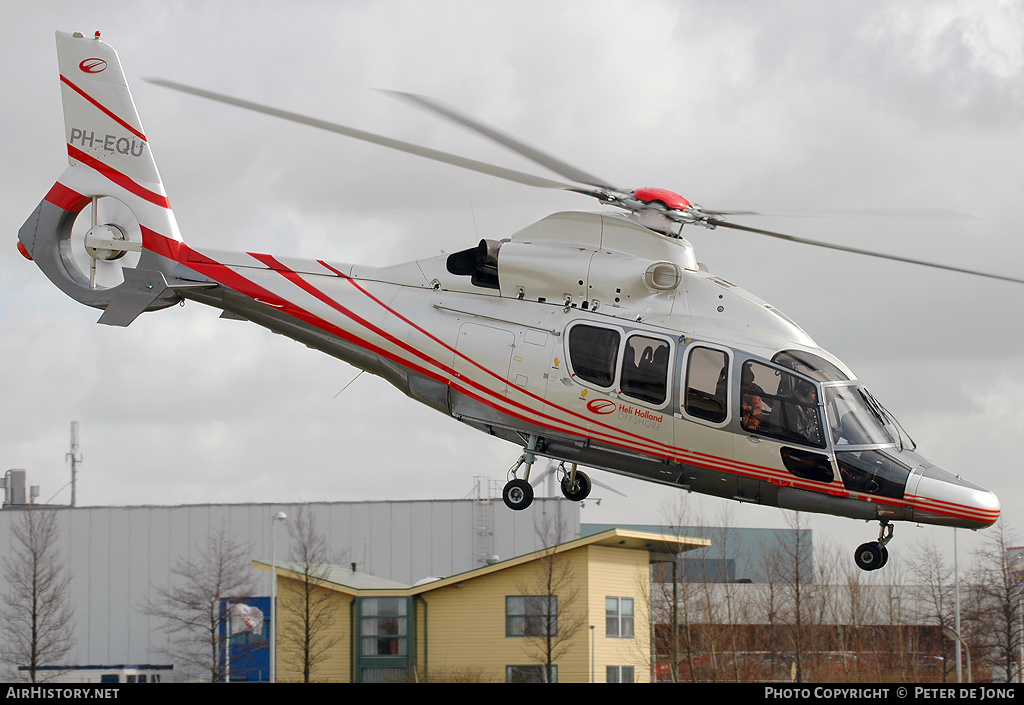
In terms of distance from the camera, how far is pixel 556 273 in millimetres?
18547

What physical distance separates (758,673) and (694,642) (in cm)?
333

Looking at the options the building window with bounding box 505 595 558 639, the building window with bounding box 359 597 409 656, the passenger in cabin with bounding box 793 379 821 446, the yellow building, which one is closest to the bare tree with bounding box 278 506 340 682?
the yellow building

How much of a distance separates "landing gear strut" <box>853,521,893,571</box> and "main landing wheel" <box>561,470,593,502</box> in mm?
4510

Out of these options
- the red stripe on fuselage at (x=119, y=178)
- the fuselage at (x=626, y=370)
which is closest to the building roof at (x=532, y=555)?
the fuselage at (x=626, y=370)

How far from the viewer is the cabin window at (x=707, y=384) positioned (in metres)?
17.2

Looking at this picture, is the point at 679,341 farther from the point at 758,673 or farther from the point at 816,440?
the point at 758,673

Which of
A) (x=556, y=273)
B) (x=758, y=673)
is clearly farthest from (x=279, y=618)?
(x=556, y=273)

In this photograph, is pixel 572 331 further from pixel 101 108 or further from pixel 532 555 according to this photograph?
pixel 532 555

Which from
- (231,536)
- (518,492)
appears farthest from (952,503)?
(231,536)

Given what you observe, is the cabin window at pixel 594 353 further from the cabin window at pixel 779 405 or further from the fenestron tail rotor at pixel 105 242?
the fenestron tail rotor at pixel 105 242

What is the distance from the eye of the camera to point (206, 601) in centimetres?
4994

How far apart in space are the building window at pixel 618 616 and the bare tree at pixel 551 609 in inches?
50.7

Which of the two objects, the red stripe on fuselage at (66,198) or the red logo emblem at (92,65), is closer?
the red stripe on fuselage at (66,198)

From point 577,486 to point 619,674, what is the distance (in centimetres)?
2473
